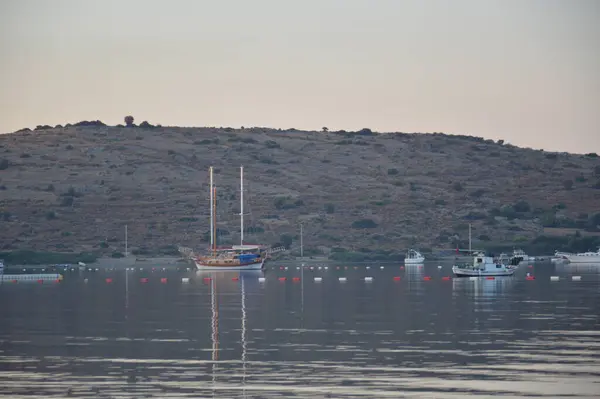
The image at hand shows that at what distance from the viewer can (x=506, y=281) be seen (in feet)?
313

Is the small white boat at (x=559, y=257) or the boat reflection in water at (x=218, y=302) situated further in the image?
the small white boat at (x=559, y=257)

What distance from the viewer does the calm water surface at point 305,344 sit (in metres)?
33.2

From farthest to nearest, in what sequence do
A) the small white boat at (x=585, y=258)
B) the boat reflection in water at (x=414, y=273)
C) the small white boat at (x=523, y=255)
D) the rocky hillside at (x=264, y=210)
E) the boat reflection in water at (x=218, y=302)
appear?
the rocky hillside at (x=264, y=210), the small white boat at (x=523, y=255), the small white boat at (x=585, y=258), the boat reflection in water at (x=414, y=273), the boat reflection in water at (x=218, y=302)

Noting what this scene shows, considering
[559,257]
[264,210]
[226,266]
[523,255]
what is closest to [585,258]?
[523,255]

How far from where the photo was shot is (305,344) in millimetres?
43719

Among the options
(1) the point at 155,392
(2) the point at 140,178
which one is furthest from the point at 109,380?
(2) the point at 140,178

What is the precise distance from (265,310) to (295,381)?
93.7ft

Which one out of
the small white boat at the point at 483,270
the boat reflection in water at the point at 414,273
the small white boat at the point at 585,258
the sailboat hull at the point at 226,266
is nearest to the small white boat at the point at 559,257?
the small white boat at the point at 585,258

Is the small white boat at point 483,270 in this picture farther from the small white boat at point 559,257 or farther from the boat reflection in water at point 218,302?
the small white boat at point 559,257

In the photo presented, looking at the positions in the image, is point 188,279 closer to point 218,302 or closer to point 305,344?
point 218,302

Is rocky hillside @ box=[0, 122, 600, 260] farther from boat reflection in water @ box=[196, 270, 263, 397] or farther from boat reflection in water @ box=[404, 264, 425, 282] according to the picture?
boat reflection in water @ box=[196, 270, 263, 397]

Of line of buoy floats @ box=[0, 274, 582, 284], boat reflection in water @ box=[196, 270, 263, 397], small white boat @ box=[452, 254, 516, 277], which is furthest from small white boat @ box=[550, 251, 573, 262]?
line of buoy floats @ box=[0, 274, 582, 284]

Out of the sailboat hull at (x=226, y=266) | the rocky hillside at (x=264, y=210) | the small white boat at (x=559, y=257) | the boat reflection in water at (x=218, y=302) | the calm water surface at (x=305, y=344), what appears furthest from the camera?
the rocky hillside at (x=264, y=210)

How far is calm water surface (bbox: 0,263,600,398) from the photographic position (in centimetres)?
3319
